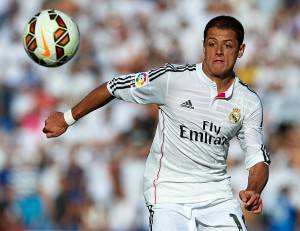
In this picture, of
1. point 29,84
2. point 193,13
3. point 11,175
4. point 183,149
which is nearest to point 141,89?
point 183,149

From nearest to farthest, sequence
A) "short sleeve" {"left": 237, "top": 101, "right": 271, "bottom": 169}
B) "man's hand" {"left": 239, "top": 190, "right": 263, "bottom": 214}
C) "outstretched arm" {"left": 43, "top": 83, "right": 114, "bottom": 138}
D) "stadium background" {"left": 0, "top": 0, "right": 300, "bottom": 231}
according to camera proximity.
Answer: "man's hand" {"left": 239, "top": 190, "right": 263, "bottom": 214}
"short sleeve" {"left": 237, "top": 101, "right": 271, "bottom": 169}
"outstretched arm" {"left": 43, "top": 83, "right": 114, "bottom": 138}
"stadium background" {"left": 0, "top": 0, "right": 300, "bottom": 231}

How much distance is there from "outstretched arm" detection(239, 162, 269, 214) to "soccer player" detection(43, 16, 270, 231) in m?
0.07

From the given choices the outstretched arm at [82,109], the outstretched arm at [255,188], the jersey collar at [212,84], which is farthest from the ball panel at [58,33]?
the outstretched arm at [255,188]

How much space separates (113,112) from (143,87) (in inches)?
349

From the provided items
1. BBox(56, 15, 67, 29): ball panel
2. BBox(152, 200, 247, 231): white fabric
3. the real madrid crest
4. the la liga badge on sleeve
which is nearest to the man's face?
the real madrid crest

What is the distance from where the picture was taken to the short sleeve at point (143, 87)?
7.14 m

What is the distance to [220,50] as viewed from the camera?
6.98 metres

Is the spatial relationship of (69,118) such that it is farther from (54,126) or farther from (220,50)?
(220,50)

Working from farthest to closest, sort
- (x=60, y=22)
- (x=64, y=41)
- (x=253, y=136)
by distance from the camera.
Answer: (x=60, y=22) → (x=64, y=41) → (x=253, y=136)

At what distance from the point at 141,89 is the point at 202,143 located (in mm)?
665

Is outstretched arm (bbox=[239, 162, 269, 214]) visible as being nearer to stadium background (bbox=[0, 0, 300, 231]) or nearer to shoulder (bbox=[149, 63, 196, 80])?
shoulder (bbox=[149, 63, 196, 80])

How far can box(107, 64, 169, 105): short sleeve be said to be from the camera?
23.4 feet

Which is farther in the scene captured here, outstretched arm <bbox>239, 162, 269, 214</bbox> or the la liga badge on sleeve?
the la liga badge on sleeve

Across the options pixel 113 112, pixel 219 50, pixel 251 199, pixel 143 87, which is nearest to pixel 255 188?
pixel 251 199
